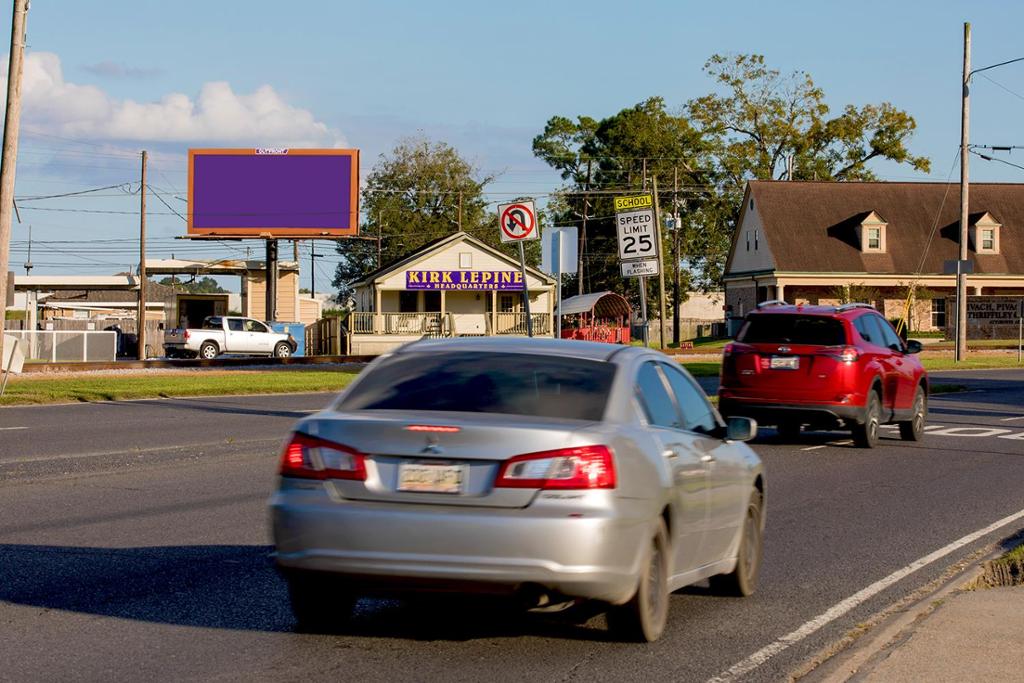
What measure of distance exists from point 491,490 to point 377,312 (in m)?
60.1

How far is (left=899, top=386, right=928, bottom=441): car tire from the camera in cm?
2028

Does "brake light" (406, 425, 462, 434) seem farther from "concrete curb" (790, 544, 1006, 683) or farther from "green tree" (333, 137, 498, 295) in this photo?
"green tree" (333, 137, 498, 295)

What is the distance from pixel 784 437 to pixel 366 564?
15073 mm

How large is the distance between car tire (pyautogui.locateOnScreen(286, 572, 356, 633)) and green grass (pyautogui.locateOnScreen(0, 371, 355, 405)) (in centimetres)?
2086

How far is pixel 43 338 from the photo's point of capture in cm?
4969

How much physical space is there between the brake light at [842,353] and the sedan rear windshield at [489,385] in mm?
11611

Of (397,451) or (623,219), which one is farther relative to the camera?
(623,219)

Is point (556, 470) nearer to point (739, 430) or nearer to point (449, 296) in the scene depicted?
point (739, 430)

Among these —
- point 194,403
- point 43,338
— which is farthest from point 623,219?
point 43,338

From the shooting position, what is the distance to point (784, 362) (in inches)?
732

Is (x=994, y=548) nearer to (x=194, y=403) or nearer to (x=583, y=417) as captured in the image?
(x=583, y=417)

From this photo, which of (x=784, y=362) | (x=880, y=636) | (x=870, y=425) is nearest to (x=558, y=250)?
(x=784, y=362)

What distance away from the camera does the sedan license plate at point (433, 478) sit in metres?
6.53

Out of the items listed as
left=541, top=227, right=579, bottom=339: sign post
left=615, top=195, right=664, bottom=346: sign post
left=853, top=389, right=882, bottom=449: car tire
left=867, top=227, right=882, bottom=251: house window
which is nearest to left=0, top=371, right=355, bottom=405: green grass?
left=615, top=195, right=664, bottom=346: sign post
